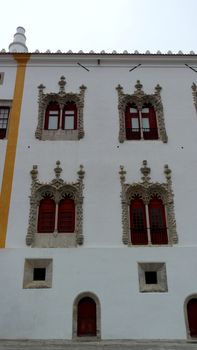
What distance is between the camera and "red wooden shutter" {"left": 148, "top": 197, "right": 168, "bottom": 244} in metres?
13.1

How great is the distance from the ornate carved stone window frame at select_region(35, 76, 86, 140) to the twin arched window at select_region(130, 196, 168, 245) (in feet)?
12.6

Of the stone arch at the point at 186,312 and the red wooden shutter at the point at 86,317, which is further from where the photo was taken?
the red wooden shutter at the point at 86,317

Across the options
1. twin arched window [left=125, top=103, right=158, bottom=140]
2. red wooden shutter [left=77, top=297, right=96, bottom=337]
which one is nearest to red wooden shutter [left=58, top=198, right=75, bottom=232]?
red wooden shutter [left=77, top=297, right=96, bottom=337]

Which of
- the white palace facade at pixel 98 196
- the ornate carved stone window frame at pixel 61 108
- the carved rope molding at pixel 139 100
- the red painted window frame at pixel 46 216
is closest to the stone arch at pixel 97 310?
the white palace facade at pixel 98 196

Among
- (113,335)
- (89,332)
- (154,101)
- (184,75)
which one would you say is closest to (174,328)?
(113,335)

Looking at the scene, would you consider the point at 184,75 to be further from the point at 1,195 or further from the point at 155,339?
the point at 155,339

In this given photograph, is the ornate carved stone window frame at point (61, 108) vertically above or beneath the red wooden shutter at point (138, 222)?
above

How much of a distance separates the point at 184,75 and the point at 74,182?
292 inches

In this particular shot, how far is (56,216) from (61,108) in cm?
506

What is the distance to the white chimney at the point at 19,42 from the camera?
68.5 ft

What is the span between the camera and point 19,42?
837 inches

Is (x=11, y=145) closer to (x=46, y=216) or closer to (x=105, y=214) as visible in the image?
(x=46, y=216)

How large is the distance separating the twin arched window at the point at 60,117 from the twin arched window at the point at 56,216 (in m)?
3.33

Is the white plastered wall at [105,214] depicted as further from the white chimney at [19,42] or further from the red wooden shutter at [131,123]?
the white chimney at [19,42]
